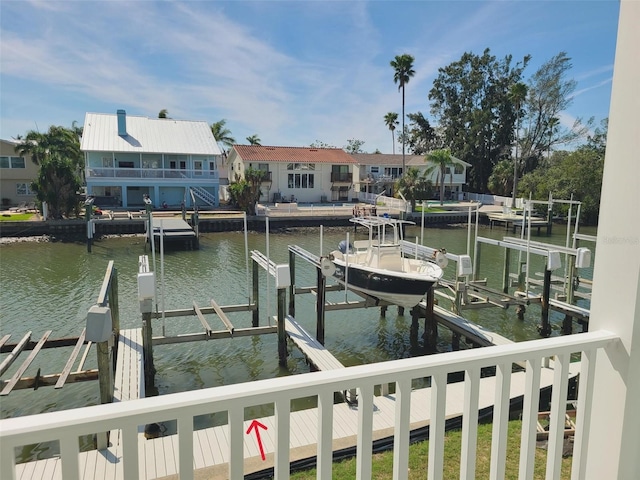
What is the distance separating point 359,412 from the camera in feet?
5.39

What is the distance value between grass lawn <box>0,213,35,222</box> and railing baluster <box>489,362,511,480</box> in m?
34.2

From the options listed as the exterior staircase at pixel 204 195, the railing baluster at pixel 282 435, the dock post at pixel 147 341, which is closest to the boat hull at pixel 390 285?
the dock post at pixel 147 341

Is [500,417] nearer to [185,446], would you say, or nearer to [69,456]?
[185,446]

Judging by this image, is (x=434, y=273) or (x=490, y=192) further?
(x=490, y=192)

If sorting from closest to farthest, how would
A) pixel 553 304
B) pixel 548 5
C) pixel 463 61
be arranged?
pixel 548 5 → pixel 553 304 → pixel 463 61

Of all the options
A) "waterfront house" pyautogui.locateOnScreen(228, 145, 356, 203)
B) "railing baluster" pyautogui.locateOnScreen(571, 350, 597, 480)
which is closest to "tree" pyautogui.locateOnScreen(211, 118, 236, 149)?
"waterfront house" pyautogui.locateOnScreen(228, 145, 356, 203)

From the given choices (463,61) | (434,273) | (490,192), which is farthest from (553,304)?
(463,61)

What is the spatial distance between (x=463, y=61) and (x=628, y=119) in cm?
6405

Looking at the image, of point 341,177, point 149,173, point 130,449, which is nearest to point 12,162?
point 149,173

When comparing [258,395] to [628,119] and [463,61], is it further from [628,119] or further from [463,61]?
[463,61]

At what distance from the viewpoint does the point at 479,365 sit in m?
1.78

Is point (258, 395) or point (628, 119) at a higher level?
point (628, 119)

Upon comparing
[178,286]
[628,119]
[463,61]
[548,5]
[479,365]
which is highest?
[463,61]

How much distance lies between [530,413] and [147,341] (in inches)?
311
